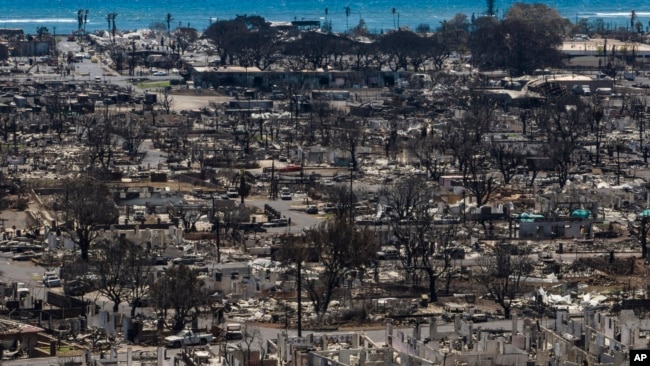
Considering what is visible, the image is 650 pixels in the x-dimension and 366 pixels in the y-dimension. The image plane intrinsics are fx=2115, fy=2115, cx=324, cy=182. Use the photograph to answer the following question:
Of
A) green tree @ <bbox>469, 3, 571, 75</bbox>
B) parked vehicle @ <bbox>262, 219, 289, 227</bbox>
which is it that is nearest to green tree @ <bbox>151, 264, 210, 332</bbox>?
parked vehicle @ <bbox>262, 219, 289, 227</bbox>

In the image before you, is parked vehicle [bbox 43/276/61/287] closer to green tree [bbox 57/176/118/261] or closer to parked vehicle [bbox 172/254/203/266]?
green tree [bbox 57/176/118/261]

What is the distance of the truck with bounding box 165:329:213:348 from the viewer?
1277 inches

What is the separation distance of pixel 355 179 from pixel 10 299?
19.3 metres

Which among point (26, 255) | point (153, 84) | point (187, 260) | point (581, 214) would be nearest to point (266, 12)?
point (153, 84)

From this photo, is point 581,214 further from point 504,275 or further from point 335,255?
point 335,255

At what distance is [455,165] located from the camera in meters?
56.5

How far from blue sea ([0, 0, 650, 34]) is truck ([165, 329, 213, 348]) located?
311 ft

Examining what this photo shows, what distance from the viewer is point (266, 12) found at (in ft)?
552

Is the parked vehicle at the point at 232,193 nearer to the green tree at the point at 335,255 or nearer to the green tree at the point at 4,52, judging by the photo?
the green tree at the point at 335,255

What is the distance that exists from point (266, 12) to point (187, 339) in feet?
449

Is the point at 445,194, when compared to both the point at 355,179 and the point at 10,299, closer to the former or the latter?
the point at 355,179

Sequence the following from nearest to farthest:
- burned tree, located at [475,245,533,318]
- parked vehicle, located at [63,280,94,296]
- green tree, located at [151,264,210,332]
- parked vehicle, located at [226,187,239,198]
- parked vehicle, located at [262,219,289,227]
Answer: green tree, located at [151,264,210,332]
burned tree, located at [475,245,533,318]
parked vehicle, located at [63,280,94,296]
parked vehicle, located at [262,219,289,227]
parked vehicle, located at [226,187,239,198]

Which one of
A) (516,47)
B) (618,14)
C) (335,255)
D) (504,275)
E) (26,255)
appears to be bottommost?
(618,14)

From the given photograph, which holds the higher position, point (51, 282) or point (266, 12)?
point (51, 282)
